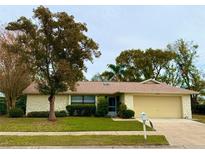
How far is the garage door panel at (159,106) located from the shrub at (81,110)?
14.8 ft

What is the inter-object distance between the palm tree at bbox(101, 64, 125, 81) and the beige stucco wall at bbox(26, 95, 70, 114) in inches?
653

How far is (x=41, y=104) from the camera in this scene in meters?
26.8

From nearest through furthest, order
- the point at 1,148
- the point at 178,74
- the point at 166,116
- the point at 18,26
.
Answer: the point at 1,148 < the point at 18,26 < the point at 166,116 < the point at 178,74

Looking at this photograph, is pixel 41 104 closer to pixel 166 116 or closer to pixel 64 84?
pixel 64 84

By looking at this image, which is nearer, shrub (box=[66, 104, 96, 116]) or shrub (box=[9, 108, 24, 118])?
shrub (box=[9, 108, 24, 118])

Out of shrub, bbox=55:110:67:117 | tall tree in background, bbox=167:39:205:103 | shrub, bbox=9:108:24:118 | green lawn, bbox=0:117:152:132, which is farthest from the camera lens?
tall tree in background, bbox=167:39:205:103

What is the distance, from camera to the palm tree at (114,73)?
4280cm

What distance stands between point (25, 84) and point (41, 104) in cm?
316

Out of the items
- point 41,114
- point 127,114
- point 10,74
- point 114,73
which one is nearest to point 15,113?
point 41,114

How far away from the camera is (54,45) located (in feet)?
68.3

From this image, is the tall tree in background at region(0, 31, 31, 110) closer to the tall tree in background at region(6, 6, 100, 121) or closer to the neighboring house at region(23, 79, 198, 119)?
the neighboring house at region(23, 79, 198, 119)

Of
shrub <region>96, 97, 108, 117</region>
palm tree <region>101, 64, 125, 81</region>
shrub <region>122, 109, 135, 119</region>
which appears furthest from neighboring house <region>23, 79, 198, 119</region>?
palm tree <region>101, 64, 125, 81</region>

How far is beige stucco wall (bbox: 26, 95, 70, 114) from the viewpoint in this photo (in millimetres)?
26672
